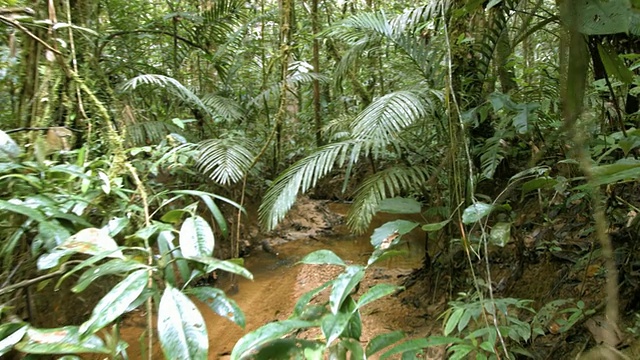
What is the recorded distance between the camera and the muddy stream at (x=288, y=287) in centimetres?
206

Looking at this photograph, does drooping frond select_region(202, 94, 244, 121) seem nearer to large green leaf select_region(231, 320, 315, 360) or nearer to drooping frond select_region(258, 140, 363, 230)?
drooping frond select_region(258, 140, 363, 230)

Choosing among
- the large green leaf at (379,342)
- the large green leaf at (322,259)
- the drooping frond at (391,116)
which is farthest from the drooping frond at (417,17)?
the large green leaf at (379,342)

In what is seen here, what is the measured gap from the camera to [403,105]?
215 cm

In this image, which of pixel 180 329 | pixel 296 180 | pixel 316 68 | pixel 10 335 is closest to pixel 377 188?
pixel 296 180

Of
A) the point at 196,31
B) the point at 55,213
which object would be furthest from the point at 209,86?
the point at 55,213

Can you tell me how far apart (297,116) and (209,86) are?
129 centimetres

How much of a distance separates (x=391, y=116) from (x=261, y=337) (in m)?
1.61

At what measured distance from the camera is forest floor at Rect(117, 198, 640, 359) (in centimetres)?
143

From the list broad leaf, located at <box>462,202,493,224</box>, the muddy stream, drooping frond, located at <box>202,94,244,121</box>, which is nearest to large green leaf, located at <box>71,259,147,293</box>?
broad leaf, located at <box>462,202,493,224</box>

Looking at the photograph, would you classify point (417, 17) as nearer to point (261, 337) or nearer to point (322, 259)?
point (322, 259)

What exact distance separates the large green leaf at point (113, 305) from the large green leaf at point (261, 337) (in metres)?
0.23

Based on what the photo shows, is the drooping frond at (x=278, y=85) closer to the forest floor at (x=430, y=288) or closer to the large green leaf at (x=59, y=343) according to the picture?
the forest floor at (x=430, y=288)

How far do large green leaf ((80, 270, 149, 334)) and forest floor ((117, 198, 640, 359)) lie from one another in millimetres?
1045

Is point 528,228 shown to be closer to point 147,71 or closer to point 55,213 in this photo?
point 55,213
